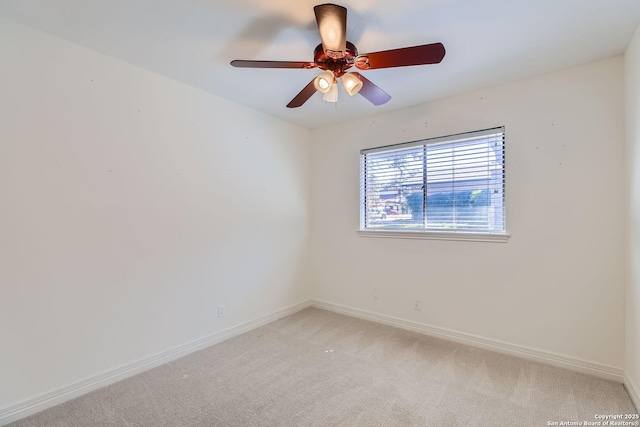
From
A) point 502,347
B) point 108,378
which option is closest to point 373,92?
point 502,347

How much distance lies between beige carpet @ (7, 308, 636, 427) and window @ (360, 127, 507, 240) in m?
1.15

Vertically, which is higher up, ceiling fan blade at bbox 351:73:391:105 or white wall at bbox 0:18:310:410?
ceiling fan blade at bbox 351:73:391:105

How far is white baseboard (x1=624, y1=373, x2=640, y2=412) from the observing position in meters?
1.83

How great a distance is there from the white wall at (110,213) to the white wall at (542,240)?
161cm

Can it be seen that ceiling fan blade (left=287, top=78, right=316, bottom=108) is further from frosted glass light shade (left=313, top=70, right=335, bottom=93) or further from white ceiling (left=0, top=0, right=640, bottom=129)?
white ceiling (left=0, top=0, right=640, bottom=129)

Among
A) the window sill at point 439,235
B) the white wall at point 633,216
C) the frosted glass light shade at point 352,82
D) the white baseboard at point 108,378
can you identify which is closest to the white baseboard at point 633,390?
the white wall at point 633,216

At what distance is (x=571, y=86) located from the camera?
2.30 m

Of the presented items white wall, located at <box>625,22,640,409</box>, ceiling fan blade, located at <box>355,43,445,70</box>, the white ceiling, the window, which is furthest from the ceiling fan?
white wall, located at <box>625,22,640,409</box>

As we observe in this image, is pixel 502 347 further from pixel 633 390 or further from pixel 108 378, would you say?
pixel 108 378

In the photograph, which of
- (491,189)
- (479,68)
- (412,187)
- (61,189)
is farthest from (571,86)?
(61,189)

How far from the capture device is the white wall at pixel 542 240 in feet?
7.16

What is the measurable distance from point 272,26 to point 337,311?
3062 millimetres

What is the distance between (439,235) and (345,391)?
5.46 ft

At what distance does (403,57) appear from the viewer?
1.61 metres
